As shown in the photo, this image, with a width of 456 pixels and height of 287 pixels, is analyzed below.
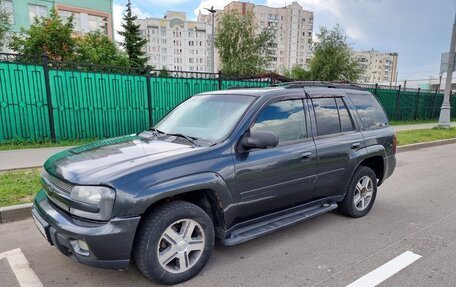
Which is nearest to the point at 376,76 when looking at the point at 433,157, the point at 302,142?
the point at 433,157

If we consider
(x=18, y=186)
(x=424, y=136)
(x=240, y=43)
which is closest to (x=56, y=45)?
(x=18, y=186)

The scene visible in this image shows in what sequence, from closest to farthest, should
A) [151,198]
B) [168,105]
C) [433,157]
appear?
[151,198], [433,157], [168,105]

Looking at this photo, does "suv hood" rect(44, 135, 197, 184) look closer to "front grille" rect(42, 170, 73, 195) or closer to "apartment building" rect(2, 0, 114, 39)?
"front grille" rect(42, 170, 73, 195)

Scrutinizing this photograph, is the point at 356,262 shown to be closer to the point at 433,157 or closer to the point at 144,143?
the point at 144,143

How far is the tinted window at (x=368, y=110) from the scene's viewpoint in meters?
4.64

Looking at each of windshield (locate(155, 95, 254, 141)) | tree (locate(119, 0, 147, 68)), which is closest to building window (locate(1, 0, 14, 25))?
tree (locate(119, 0, 147, 68))

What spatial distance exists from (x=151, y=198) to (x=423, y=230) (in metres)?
3.62

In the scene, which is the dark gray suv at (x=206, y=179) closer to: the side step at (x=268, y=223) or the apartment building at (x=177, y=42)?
the side step at (x=268, y=223)

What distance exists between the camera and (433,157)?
9.48 m

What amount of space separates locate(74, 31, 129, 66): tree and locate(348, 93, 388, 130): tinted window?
1584cm

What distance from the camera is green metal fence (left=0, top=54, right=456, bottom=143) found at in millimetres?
8148

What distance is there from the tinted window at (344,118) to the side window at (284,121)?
79cm

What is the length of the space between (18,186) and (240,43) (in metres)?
26.5

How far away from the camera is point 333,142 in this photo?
4.01m
